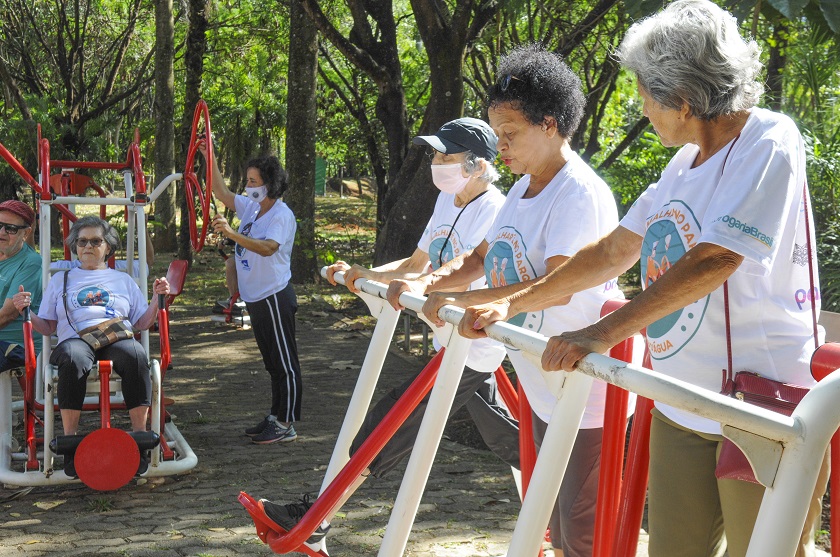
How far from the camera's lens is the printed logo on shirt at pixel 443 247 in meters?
3.83

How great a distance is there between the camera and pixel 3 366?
5.45 m

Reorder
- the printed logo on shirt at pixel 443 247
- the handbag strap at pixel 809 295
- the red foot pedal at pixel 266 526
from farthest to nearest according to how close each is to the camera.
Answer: the printed logo on shirt at pixel 443 247, the red foot pedal at pixel 266 526, the handbag strap at pixel 809 295

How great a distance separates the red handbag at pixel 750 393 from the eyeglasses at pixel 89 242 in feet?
14.1

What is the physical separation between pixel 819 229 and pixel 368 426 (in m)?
4.49

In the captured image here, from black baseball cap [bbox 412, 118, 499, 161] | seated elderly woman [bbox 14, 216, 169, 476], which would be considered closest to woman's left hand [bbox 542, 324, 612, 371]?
black baseball cap [bbox 412, 118, 499, 161]

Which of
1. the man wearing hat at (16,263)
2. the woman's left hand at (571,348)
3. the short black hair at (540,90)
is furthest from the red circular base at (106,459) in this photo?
the woman's left hand at (571,348)

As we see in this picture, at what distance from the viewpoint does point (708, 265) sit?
6.50 feet

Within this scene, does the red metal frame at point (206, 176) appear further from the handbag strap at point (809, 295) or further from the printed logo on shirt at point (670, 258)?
the handbag strap at point (809, 295)

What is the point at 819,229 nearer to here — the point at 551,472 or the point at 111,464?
the point at 111,464

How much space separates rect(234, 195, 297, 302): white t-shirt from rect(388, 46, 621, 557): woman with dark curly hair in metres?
3.07

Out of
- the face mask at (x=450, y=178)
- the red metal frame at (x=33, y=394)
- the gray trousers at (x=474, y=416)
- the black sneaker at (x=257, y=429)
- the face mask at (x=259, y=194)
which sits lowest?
the black sneaker at (x=257, y=429)

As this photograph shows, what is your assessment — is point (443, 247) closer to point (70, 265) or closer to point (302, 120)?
point (70, 265)

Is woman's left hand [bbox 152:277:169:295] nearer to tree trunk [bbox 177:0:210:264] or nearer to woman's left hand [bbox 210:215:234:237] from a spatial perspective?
woman's left hand [bbox 210:215:234:237]

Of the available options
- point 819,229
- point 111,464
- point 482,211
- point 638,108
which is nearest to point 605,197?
point 482,211
